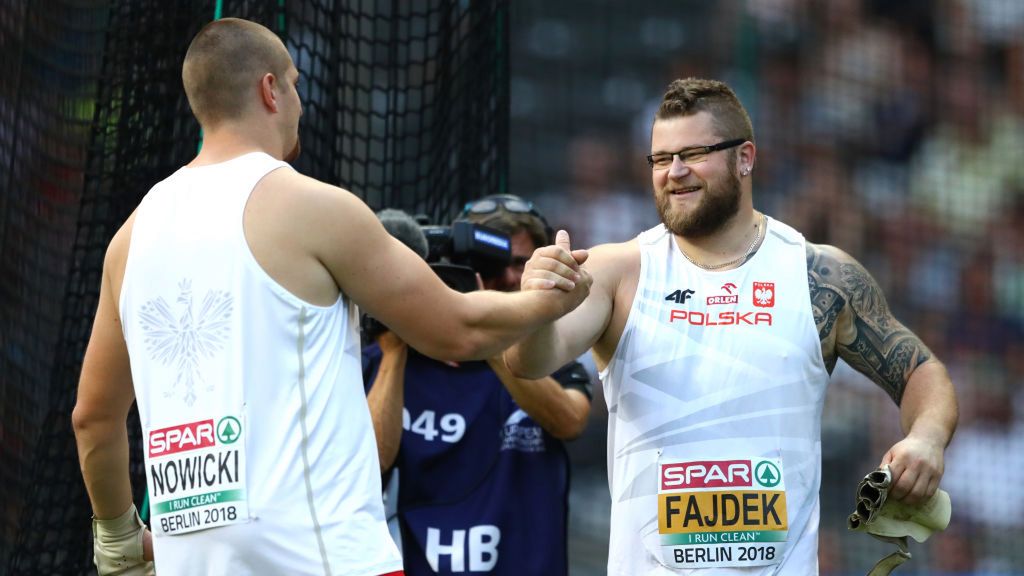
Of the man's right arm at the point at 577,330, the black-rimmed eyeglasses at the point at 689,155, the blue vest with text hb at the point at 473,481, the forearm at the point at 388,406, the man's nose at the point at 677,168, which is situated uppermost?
the black-rimmed eyeglasses at the point at 689,155

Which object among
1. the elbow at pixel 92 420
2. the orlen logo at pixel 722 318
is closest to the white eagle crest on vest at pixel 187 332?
the elbow at pixel 92 420

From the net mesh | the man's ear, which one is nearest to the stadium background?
the net mesh

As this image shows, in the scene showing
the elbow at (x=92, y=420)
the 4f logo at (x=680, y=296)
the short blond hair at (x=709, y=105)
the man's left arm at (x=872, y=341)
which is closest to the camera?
the elbow at (x=92, y=420)

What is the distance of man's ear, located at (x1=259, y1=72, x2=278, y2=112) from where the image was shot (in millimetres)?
3025

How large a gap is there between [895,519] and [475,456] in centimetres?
114

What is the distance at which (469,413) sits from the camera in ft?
13.1

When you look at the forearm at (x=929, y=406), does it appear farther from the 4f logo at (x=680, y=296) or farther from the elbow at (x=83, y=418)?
the elbow at (x=83, y=418)

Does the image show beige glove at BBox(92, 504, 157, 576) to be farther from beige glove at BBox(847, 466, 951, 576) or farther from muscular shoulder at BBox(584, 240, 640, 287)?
beige glove at BBox(847, 466, 951, 576)

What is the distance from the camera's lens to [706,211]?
3777 mm

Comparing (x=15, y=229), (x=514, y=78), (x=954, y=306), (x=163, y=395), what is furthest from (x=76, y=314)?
(x=954, y=306)

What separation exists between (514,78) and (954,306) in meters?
2.97

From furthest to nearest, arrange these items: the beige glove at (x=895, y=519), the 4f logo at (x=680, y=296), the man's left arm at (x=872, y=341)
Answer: the 4f logo at (x=680, y=296)
the man's left arm at (x=872, y=341)
the beige glove at (x=895, y=519)

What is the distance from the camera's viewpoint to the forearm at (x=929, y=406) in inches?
137

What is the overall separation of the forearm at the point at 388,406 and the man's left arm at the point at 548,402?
0.84ft
